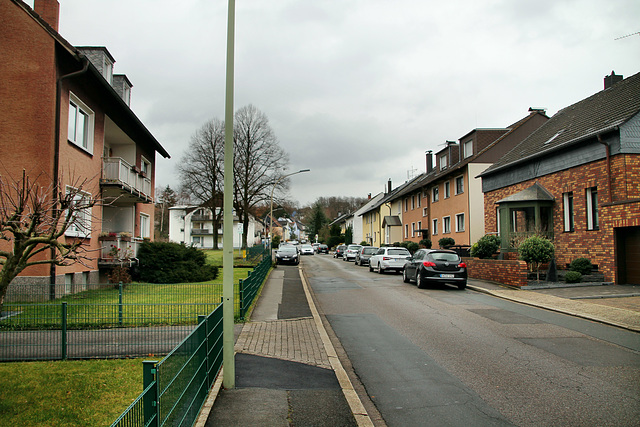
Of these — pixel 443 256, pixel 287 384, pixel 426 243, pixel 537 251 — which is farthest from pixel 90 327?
pixel 426 243

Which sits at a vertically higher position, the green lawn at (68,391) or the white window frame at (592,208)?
the white window frame at (592,208)

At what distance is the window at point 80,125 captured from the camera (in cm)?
1535

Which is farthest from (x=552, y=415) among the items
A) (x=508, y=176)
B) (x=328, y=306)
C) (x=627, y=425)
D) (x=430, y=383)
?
(x=508, y=176)

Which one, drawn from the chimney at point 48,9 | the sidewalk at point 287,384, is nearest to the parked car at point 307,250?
the chimney at point 48,9

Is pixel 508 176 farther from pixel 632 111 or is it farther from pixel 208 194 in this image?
pixel 208 194

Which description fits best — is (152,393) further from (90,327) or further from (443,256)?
(443,256)

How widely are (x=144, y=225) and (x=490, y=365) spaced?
21396 mm

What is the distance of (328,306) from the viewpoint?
45.8 feet

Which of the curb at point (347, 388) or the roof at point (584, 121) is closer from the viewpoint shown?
the curb at point (347, 388)

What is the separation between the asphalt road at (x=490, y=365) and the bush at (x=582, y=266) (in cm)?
653

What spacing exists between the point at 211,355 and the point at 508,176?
2398 centimetres

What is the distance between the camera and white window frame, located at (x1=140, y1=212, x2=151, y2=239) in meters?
24.4

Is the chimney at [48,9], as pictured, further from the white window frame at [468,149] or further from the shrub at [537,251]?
the white window frame at [468,149]

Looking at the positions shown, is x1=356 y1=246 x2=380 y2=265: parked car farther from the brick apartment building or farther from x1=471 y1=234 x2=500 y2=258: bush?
the brick apartment building
